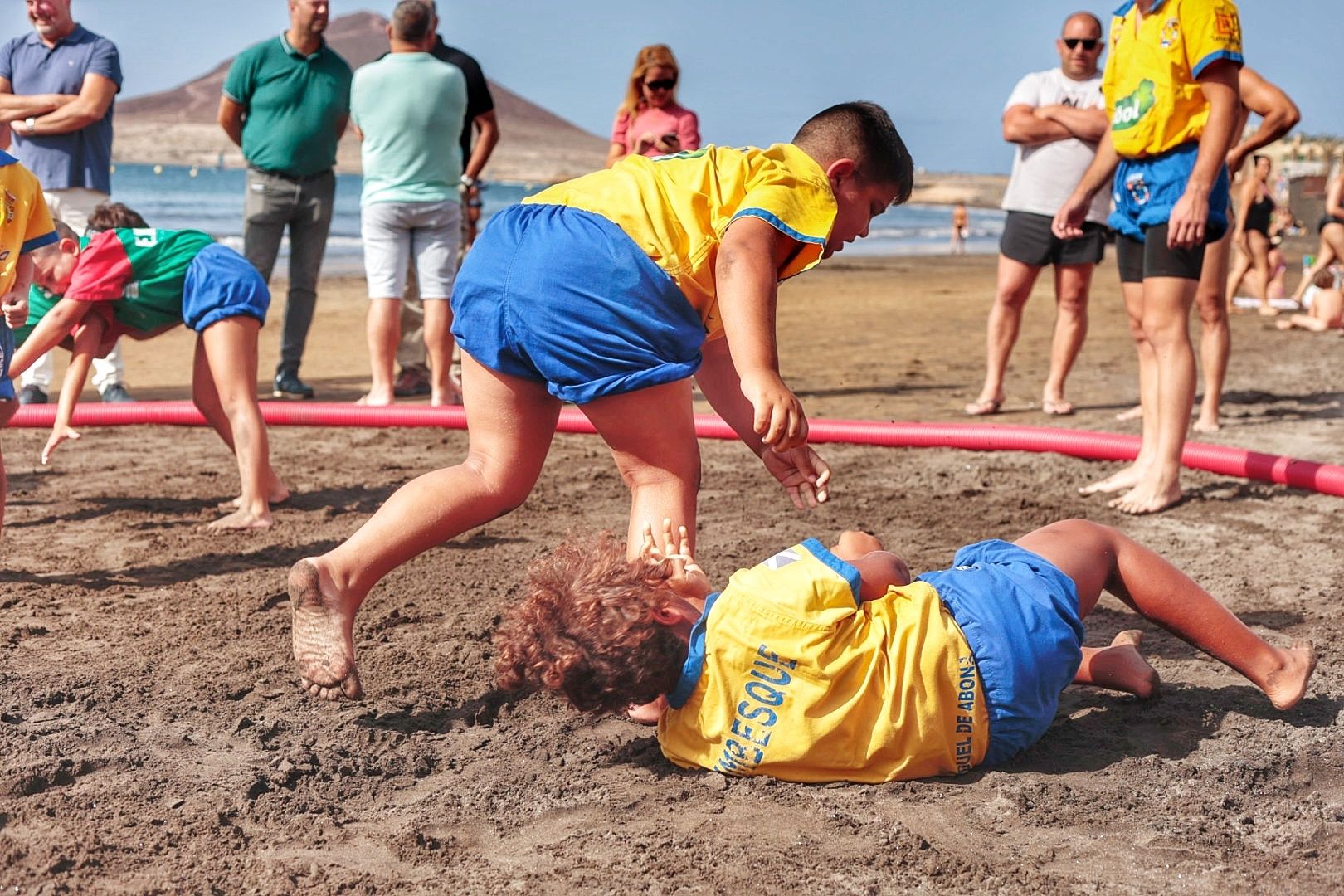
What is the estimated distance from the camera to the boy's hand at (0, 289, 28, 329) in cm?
438

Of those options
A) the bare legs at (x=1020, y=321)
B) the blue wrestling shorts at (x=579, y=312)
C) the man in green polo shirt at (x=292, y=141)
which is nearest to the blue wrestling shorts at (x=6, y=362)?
the blue wrestling shorts at (x=579, y=312)

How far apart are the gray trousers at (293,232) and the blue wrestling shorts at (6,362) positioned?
4.05 meters

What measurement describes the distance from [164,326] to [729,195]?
3.18 meters

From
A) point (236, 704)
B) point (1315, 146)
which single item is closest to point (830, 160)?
point (236, 704)

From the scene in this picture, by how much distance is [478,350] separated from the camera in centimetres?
343

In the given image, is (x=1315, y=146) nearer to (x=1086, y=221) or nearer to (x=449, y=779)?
(x=1086, y=221)

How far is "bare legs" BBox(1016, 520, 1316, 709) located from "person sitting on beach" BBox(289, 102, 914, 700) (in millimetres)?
672

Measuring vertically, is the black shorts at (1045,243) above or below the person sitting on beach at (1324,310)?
above

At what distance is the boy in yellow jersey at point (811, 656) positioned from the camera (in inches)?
114

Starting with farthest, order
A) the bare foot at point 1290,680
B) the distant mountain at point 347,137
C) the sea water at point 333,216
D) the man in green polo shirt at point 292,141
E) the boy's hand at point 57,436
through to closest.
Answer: the distant mountain at point 347,137, the sea water at point 333,216, the man in green polo shirt at point 292,141, the boy's hand at point 57,436, the bare foot at point 1290,680

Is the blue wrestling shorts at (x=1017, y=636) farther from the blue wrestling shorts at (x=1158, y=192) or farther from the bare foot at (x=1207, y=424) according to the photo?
the bare foot at (x=1207, y=424)

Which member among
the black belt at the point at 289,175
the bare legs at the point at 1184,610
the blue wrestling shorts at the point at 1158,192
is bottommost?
the bare legs at the point at 1184,610

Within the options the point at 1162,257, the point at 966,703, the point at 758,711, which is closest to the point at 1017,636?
the point at 966,703

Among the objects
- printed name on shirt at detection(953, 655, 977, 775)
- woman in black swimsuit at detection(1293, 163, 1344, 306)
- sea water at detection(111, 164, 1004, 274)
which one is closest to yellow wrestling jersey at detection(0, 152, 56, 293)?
printed name on shirt at detection(953, 655, 977, 775)
